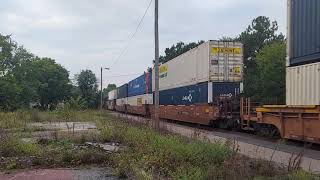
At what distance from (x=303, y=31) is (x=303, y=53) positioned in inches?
28.2

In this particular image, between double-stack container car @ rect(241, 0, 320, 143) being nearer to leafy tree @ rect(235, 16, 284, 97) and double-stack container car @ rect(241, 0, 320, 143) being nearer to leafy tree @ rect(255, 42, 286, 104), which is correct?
leafy tree @ rect(255, 42, 286, 104)

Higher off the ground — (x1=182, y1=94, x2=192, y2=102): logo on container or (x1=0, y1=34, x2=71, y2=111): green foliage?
(x1=0, y1=34, x2=71, y2=111): green foliage

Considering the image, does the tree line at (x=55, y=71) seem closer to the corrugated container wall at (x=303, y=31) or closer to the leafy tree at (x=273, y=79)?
the leafy tree at (x=273, y=79)

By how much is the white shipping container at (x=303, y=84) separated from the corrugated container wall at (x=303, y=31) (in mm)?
285

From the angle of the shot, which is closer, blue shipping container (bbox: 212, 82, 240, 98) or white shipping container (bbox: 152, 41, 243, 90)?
blue shipping container (bbox: 212, 82, 240, 98)

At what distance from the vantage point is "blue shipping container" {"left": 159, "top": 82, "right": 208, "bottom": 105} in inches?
1084

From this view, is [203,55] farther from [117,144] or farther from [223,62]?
[117,144]

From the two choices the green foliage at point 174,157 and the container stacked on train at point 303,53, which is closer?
the green foliage at point 174,157

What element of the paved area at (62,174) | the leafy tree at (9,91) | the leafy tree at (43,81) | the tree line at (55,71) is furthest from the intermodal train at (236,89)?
the leafy tree at (43,81)

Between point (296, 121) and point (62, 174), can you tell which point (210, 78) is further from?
point (62, 174)

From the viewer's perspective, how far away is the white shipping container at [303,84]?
1585 centimetres

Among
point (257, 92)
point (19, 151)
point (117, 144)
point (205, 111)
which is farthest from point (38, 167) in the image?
point (257, 92)

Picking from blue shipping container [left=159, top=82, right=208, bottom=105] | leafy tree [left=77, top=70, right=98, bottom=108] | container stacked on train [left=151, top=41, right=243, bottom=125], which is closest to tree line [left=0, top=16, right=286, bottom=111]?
leafy tree [left=77, top=70, right=98, bottom=108]

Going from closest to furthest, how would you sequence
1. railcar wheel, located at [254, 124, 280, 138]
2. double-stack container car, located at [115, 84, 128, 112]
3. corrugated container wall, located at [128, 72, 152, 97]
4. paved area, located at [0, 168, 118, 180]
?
1. paved area, located at [0, 168, 118, 180]
2. railcar wheel, located at [254, 124, 280, 138]
3. corrugated container wall, located at [128, 72, 152, 97]
4. double-stack container car, located at [115, 84, 128, 112]
